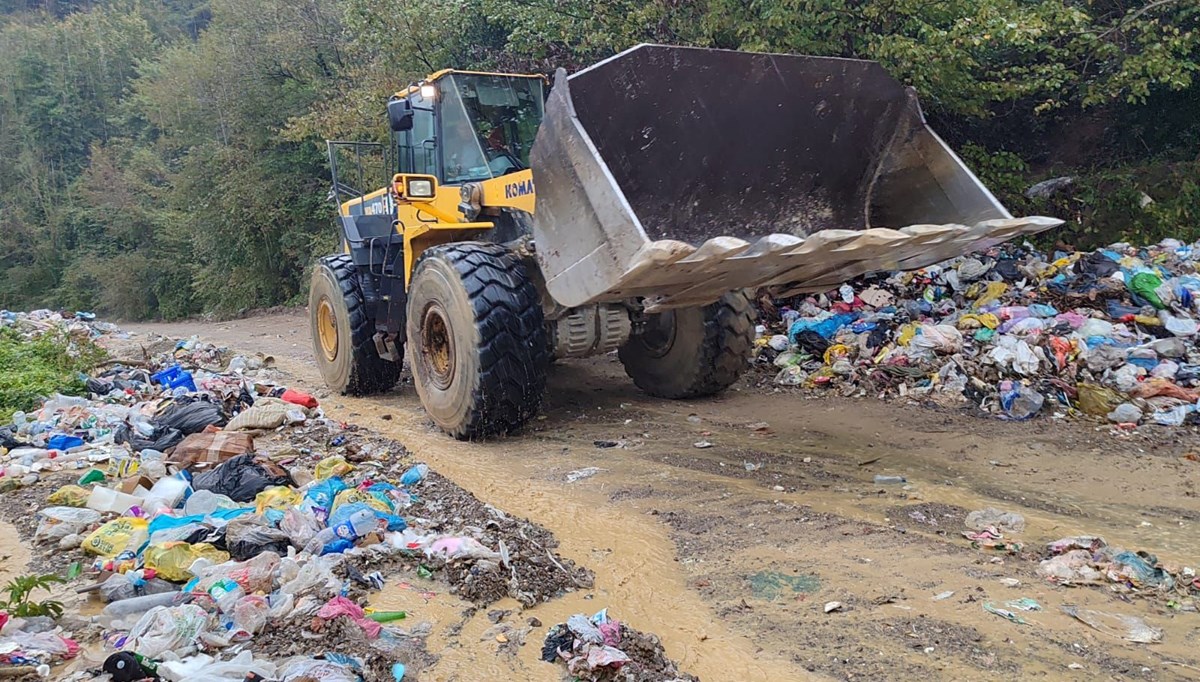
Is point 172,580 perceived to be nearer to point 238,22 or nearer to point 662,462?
point 662,462

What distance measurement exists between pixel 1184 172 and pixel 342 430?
8.45 meters

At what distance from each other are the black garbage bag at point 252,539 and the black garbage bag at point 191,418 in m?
2.45

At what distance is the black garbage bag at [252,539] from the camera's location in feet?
10.9

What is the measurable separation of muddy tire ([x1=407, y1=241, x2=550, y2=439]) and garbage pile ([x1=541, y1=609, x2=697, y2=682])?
7.45 ft

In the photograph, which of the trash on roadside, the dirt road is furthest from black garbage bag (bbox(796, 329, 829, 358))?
the trash on roadside

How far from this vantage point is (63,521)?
12.7ft

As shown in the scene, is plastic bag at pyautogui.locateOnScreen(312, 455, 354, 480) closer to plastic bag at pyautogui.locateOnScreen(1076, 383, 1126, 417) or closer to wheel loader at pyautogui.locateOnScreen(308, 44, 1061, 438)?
wheel loader at pyautogui.locateOnScreen(308, 44, 1061, 438)

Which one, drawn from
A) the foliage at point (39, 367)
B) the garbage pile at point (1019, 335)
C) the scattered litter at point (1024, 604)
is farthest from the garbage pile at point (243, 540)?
the garbage pile at point (1019, 335)

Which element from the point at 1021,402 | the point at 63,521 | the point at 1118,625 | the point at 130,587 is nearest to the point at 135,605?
the point at 130,587

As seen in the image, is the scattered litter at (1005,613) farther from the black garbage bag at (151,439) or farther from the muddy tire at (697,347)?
the black garbage bag at (151,439)

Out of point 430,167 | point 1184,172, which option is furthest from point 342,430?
point 1184,172

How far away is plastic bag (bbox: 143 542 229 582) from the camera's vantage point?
3152 mm

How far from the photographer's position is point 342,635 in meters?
2.65

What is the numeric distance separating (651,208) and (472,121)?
1.73m
